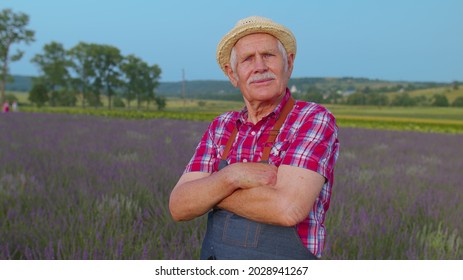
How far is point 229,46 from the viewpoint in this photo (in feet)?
6.19

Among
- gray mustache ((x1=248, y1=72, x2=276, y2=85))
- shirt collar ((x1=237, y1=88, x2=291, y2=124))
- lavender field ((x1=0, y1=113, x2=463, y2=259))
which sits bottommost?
lavender field ((x1=0, y1=113, x2=463, y2=259))

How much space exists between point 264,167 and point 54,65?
8887 cm

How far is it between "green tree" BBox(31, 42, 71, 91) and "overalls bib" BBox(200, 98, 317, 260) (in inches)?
3390

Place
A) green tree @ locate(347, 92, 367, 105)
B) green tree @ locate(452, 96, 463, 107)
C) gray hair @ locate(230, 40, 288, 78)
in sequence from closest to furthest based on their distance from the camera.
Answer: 1. gray hair @ locate(230, 40, 288, 78)
2. green tree @ locate(347, 92, 367, 105)
3. green tree @ locate(452, 96, 463, 107)

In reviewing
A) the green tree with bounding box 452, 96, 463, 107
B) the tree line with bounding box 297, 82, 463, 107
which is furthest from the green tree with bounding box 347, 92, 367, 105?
the green tree with bounding box 452, 96, 463, 107

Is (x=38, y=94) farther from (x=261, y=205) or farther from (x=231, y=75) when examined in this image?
(x=261, y=205)

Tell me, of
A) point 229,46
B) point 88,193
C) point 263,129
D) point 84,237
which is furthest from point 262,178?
point 88,193

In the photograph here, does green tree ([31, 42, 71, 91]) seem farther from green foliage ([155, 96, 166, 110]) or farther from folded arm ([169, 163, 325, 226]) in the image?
folded arm ([169, 163, 325, 226])

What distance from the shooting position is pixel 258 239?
1.69m

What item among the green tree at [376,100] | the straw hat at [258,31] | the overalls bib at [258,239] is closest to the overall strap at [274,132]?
the overalls bib at [258,239]

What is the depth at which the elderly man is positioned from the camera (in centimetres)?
161

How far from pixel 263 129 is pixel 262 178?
24cm

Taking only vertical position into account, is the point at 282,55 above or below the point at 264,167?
above

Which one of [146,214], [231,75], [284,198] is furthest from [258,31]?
[146,214]
